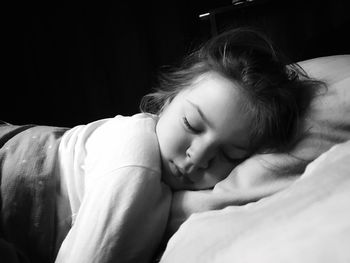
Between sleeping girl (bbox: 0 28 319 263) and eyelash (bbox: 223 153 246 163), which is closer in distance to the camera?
sleeping girl (bbox: 0 28 319 263)

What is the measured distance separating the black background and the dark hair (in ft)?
1.50

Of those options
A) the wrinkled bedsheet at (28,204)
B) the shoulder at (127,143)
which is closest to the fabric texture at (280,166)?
the shoulder at (127,143)

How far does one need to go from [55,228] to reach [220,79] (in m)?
0.50

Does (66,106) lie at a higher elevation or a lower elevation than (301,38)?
lower

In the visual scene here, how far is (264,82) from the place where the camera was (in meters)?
0.82

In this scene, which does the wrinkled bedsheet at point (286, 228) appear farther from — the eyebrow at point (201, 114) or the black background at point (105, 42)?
the black background at point (105, 42)

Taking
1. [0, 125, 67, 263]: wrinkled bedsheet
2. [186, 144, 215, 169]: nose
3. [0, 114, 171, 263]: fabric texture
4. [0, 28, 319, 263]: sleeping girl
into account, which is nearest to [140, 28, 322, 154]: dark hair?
[0, 28, 319, 263]: sleeping girl

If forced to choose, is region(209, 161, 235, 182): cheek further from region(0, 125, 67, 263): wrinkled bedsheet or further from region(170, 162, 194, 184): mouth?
region(0, 125, 67, 263): wrinkled bedsheet

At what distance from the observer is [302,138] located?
28.9 inches

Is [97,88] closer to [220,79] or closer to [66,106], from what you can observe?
[66,106]

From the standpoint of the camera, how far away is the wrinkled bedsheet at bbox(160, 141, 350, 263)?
34 cm

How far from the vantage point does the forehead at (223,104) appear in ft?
2.48

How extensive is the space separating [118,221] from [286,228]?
338 mm

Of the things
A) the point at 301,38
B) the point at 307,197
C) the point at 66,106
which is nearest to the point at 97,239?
the point at 307,197
